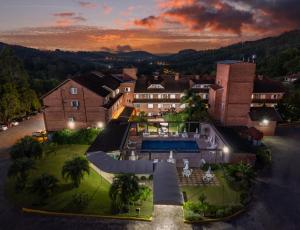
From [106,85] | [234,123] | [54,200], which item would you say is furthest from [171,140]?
[54,200]

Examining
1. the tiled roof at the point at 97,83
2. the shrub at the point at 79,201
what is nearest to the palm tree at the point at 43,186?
the shrub at the point at 79,201

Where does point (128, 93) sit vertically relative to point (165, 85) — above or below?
below

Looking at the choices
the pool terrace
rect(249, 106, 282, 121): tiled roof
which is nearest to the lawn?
the pool terrace

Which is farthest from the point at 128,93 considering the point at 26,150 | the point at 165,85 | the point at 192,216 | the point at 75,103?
the point at 192,216

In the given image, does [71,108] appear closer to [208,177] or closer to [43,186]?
[43,186]

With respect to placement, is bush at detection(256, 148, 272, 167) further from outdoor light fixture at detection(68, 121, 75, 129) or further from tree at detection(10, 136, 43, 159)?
outdoor light fixture at detection(68, 121, 75, 129)

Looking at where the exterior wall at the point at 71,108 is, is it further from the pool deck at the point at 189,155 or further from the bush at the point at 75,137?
the pool deck at the point at 189,155

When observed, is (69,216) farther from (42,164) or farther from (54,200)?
(42,164)
